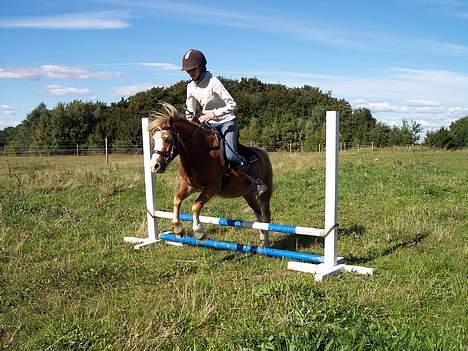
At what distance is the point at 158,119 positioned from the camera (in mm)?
6016

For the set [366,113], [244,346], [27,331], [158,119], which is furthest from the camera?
[366,113]

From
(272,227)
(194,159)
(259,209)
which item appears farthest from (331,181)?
(259,209)

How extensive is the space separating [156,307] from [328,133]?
3149 mm

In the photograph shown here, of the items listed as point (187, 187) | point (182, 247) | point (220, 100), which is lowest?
point (182, 247)

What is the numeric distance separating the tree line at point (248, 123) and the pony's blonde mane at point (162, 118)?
40190 mm

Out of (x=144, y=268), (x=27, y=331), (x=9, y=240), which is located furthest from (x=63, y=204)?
(x=27, y=331)

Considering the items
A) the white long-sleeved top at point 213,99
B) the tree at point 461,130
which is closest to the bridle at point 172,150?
the white long-sleeved top at point 213,99

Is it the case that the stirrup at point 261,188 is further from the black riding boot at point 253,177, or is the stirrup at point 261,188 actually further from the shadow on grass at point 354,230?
the shadow on grass at point 354,230

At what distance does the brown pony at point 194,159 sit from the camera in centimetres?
587

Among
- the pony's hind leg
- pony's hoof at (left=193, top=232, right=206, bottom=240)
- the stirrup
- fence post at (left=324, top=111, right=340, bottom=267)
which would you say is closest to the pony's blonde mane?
pony's hoof at (left=193, top=232, right=206, bottom=240)

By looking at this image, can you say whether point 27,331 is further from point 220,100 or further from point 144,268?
point 220,100

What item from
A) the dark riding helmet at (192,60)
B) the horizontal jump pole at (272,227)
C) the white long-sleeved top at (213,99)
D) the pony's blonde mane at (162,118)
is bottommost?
the horizontal jump pole at (272,227)

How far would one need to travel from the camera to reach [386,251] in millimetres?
7059

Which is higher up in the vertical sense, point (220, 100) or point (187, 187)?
point (220, 100)
